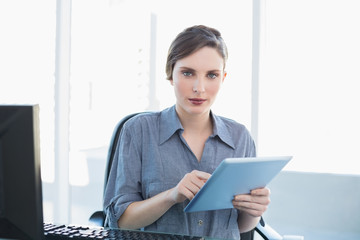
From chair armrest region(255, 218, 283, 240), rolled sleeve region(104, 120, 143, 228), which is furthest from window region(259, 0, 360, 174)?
rolled sleeve region(104, 120, 143, 228)

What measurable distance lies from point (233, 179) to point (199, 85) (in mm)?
405

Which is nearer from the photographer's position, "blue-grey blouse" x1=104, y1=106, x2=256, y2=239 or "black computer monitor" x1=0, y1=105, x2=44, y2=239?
"black computer monitor" x1=0, y1=105, x2=44, y2=239

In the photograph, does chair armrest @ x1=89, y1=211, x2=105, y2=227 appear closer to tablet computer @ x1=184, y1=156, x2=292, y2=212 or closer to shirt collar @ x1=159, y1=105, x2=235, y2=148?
shirt collar @ x1=159, y1=105, x2=235, y2=148

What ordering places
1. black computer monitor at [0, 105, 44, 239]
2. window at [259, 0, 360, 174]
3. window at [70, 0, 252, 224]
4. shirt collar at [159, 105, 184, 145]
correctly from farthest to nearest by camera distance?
1. window at [70, 0, 252, 224]
2. window at [259, 0, 360, 174]
3. shirt collar at [159, 105, 184, 145]
4. black computer monitor at [0, 105, 44, 239]

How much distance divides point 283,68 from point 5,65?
258cm

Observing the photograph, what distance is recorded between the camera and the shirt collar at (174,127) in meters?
1.45

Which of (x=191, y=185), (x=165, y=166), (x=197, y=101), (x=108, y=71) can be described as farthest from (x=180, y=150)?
(x=108, y=71)

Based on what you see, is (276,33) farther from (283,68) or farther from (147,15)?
(147,15)

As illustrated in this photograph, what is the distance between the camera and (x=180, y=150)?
1.46m

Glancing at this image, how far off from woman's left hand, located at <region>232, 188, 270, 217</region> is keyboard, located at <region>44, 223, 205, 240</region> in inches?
A: 7.6

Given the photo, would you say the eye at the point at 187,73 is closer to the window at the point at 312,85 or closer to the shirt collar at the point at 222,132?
the shirt collar at the point at 222,132

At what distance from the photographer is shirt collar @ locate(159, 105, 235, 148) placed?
145 cm

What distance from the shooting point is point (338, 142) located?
293cm

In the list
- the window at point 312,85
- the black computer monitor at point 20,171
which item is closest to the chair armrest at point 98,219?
the black computer monitor at point 20,171
